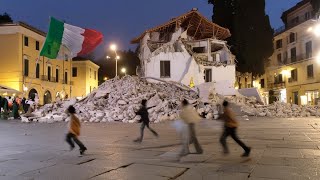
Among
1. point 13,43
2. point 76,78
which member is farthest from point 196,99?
point 76,78

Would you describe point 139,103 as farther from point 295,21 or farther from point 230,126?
point 295,21

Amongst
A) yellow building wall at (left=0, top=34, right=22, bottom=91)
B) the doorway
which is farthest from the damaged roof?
the doorway

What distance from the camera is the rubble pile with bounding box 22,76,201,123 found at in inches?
1048

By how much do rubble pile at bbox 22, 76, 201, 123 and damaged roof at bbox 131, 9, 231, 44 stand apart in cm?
954

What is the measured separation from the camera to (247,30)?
48844 mm

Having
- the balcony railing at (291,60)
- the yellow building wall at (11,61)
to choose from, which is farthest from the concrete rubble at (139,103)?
the balcony railing at (291,60)

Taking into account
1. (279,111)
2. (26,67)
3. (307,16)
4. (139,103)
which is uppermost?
(307,16)

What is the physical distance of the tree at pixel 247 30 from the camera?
48844mm

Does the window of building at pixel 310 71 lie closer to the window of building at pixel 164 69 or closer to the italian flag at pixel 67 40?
the window of building at pixel 164 69

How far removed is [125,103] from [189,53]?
1316cm

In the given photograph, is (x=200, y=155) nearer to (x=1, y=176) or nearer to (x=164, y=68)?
(x=1, y=176)

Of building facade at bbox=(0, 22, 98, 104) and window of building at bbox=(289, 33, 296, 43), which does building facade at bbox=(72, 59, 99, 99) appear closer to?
building facade at bbox=(0, 22, 98, 104)

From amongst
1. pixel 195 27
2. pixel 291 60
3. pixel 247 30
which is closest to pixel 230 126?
pixel 195 27

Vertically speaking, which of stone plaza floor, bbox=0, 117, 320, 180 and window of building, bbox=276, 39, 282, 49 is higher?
window of building, bbox=276, 39, 282, 49
